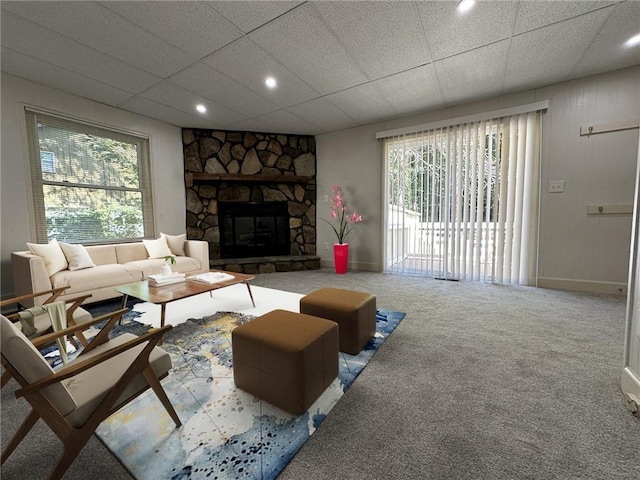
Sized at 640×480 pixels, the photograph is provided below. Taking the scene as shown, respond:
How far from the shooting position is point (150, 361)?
1.22 metres

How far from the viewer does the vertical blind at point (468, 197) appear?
3.53m

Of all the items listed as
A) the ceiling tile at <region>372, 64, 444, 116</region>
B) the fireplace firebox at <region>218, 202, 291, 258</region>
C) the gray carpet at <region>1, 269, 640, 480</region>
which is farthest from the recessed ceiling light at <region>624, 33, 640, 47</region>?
the fireplace firebox at <region>218, 202, 291, 258</region>

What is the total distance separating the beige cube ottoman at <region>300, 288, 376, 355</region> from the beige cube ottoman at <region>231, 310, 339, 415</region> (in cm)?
31

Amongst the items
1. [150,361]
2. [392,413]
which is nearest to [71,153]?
[150,361]

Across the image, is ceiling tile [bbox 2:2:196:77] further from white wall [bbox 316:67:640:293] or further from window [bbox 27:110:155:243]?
white wall [bbox 316:67:640:293]

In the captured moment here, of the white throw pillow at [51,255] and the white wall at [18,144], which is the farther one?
the white wall at [18,144]

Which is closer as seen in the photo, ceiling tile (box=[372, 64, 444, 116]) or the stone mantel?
ceiling tile (box=[372, 64, 444, 116])

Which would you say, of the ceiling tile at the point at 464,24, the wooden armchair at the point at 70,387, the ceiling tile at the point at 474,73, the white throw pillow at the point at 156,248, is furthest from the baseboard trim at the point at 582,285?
the white throw pillow at the point at 156,248

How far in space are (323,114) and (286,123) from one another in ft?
2.38

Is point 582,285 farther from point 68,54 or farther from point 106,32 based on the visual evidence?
point 68,54

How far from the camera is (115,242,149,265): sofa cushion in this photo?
3555 mm

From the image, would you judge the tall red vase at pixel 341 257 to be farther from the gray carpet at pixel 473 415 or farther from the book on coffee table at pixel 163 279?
the book on coffee table at pixel 163 279

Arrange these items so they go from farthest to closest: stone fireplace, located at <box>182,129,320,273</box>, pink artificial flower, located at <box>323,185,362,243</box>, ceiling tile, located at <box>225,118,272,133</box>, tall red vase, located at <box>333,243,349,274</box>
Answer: pink artificial flower, located at <box>323,185,362,243</box>, stone fireplace, located at <box>182,129,320,273</box>, tall red vase, located at <box>333,243,349,274</box>, ceiling tile, located at <box>225,118,272,133</box>

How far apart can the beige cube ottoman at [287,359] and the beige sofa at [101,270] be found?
2.29m
